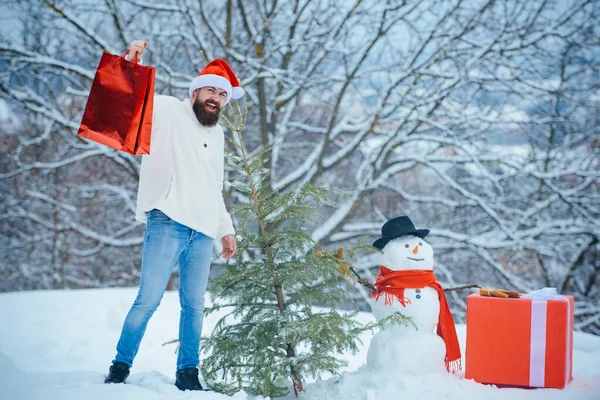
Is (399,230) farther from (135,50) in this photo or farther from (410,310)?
(135,50)

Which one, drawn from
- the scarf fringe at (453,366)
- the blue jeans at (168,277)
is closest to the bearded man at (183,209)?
the blue jeans at (168,277)

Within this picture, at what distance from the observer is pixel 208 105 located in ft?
9.21

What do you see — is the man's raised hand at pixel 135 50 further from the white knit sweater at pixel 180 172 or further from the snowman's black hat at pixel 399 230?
the snowman's black hat at pixel 399 230

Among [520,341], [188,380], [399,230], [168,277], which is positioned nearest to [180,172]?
[168,277]

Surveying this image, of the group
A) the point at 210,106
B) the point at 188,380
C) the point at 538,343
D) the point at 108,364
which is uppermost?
the point at 210,106

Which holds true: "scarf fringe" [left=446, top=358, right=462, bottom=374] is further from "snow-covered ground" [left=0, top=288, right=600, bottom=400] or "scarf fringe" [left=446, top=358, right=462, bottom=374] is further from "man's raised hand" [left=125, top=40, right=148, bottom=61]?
"man's raised hand" [left=125, top=40, right=148, bottom=61]

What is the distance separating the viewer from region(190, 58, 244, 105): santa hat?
110 inches

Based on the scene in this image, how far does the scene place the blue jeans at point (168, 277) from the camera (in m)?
2.55

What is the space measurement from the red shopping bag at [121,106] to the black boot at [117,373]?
1.01 metres

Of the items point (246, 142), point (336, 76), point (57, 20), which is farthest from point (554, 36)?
point (57, 20)

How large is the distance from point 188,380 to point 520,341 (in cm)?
190

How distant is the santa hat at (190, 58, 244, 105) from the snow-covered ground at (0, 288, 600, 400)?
1.53 m

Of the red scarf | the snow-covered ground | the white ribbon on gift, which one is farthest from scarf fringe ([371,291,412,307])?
the white ribbon on gift

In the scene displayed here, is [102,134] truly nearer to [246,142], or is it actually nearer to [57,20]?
[57,20]
